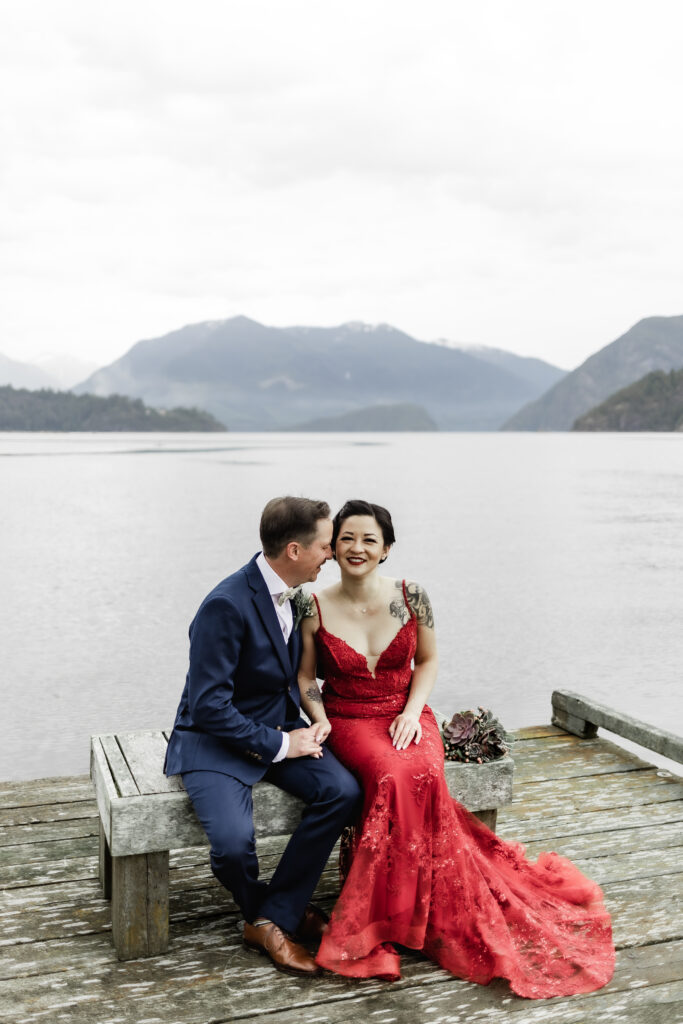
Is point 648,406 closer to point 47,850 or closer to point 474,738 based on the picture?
point 474,738

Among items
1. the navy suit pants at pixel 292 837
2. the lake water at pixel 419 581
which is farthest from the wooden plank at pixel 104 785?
the lake water at pixel 419 581

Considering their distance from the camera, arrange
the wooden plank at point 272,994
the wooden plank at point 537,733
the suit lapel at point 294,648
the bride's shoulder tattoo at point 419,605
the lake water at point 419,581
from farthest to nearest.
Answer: the lake water at point 419,581 < the wooden plank at point 537,733 < the bride's shoulder tattoo at point 419,605 < the suit lapel at point 294,648 < the wooden plank at point 272,994

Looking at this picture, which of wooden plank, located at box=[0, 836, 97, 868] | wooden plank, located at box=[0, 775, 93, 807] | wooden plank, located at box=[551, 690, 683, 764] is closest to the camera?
wooden plank, located at box=[0, 836, 97, 868]

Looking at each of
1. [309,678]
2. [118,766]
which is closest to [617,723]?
[309,678]

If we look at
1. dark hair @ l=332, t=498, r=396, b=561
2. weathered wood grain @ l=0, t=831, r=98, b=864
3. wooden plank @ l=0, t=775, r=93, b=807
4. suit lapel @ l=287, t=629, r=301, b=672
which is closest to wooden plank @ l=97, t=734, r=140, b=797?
weathered wood grain @ l=0, t=831, r=98, b=864

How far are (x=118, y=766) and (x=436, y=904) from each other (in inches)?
50.9

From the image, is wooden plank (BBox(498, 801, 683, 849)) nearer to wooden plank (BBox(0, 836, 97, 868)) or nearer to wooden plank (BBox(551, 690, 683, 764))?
wooden plank (BBox(551, 690, 683, 764))

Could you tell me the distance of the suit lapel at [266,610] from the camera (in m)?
3.47

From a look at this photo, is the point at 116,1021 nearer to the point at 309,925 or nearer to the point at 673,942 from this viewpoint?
the point at 309,925

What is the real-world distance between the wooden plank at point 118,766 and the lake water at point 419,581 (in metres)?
4.18

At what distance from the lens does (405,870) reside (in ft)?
10.8

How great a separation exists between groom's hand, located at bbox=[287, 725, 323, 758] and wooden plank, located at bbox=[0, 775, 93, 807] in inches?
71.8

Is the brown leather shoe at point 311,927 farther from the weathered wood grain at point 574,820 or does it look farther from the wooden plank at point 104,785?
the weathered wood grain at point 574,820

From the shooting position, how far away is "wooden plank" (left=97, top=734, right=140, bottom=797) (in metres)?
3.37
